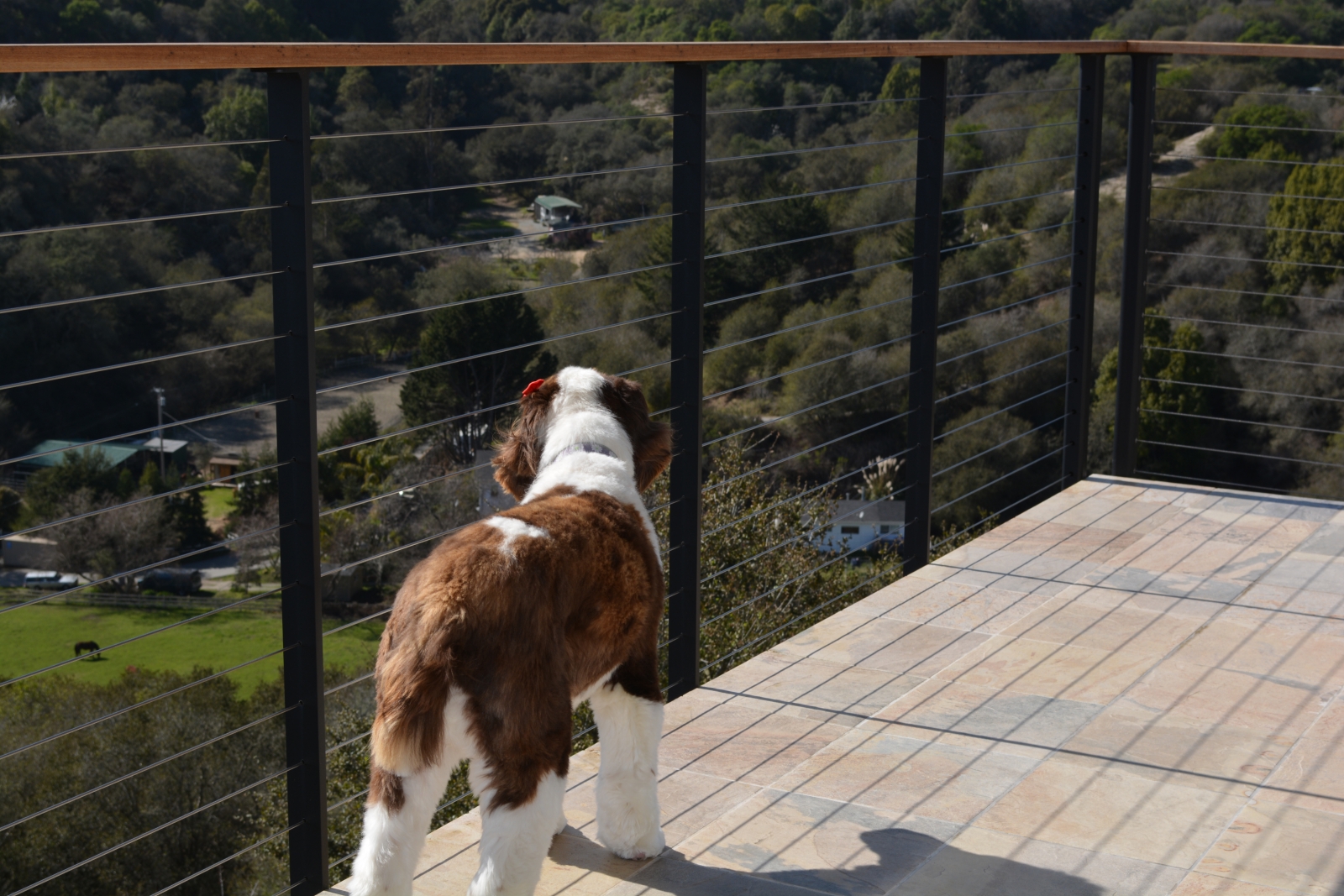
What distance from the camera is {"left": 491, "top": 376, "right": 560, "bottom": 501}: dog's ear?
2.19 meters

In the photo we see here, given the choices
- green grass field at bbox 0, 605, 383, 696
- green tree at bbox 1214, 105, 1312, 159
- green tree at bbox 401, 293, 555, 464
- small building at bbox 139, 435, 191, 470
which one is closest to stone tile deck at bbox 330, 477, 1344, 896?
green tree at bbox 401, 293, 555, 464

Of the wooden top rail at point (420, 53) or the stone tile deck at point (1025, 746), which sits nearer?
the wooden top rail at point (420, 53)

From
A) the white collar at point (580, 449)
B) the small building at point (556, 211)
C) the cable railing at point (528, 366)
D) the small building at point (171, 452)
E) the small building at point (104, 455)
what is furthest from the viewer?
the small building at point (556, 211)

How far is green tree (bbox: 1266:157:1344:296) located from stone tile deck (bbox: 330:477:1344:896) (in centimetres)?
1702

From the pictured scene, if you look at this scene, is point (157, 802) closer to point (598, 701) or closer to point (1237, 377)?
point (598, 701)

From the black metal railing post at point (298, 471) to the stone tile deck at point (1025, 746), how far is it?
237 mm

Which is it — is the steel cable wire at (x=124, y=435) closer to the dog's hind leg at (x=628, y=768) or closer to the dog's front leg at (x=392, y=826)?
the dog's front leg at (x=392, y=826)

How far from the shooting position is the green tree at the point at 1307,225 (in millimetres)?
19297

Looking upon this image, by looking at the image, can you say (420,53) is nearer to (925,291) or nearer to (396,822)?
(396,822)

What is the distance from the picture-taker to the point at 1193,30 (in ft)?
77.4

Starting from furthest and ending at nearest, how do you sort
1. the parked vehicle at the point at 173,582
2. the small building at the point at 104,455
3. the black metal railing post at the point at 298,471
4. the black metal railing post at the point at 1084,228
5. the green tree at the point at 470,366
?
the parked vehicle at the point at 173,582 → the small building at the point at 104,455 → the green tree at the point at 470,366 → the black metal railing post at the point at 1084,228 → the black metal railing post at the point at 298,471

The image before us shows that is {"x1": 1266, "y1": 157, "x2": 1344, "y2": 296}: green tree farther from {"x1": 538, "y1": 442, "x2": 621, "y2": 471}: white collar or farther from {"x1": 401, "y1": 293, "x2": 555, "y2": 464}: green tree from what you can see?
{"x1": 538, "y1": 442, "x2": 621, "y2": 471}: white collar

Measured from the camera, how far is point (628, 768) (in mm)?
2211

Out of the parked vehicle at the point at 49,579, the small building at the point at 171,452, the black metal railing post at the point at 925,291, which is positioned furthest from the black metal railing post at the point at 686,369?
the parked vehicle at the point at 49,579
